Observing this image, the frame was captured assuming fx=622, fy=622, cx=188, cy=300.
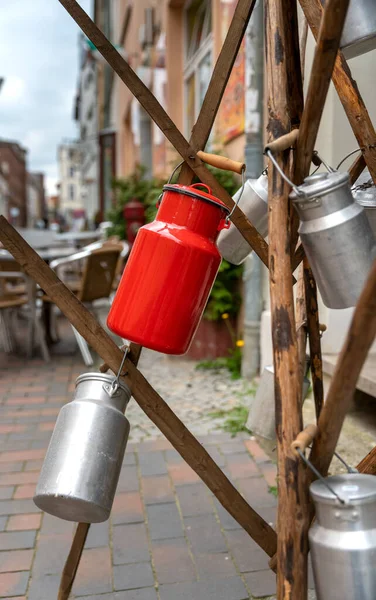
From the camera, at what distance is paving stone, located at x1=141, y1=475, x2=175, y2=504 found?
253cm

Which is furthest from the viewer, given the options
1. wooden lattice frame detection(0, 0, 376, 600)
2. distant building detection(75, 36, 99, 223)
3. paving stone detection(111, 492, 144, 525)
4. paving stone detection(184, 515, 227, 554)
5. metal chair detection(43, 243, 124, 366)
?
distant building detection(75, 36, 99, 223)

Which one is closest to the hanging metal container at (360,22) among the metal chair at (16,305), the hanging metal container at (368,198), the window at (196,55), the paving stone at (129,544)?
the hanging metal container at (368,198)

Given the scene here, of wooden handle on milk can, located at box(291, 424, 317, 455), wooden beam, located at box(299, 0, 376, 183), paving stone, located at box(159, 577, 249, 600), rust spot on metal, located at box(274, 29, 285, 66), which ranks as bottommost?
paving stone, located at box(159, 577, 249, 600)

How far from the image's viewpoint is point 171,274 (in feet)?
4.52

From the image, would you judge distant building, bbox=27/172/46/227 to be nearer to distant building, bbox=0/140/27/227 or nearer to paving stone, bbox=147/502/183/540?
distant building, bbox=0/140/27/227

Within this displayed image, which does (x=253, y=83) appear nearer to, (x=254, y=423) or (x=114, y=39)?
(x=254, y=423)

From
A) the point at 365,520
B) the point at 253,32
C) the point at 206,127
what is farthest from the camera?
the point at 253,32

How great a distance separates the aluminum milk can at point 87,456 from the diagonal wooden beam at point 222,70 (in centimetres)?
64

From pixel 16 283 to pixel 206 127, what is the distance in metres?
6.11

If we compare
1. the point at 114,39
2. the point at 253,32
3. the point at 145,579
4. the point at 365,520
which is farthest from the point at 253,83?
the point at 114,39

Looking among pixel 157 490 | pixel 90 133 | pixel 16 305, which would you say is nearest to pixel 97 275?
pixel 16 305

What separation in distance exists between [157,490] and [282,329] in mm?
1610

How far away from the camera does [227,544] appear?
7.14 feet

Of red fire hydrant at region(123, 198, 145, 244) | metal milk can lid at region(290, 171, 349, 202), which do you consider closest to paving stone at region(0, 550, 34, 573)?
metal milk can lid at region(290, 171, 349, 202)
